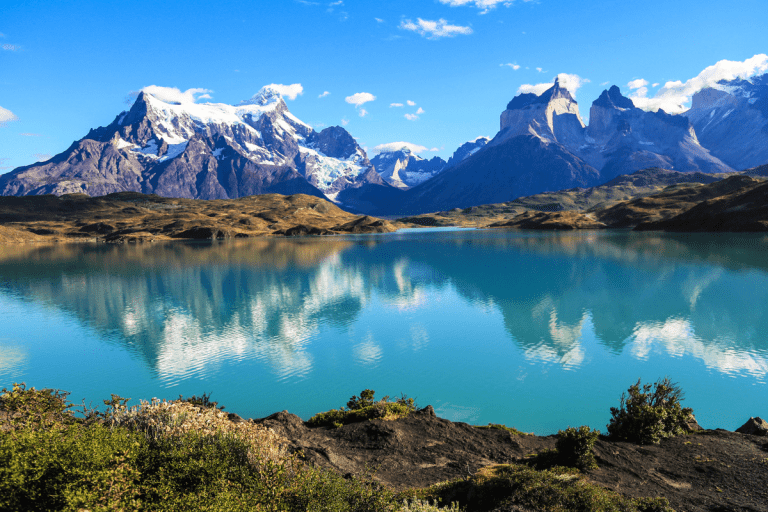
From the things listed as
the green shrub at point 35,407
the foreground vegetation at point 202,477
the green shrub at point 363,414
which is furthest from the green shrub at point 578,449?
the green shrub at point 35,407

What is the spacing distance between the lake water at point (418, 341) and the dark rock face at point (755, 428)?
3.61m

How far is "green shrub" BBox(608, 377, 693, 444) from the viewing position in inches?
691

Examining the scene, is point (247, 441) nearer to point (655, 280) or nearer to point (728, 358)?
point (728, 358)

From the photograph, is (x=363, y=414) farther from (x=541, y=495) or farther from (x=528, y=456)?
(x=541, y=495)

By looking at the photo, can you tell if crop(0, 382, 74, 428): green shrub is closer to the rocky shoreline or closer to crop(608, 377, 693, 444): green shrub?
the rocky shoreline

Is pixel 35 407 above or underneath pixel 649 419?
above

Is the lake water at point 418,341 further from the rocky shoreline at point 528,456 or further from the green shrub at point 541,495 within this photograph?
the green shrub at point 541,495


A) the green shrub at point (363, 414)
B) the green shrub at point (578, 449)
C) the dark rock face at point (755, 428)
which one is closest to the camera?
the green shrub at point (578, 449)

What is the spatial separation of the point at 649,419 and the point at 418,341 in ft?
72.3

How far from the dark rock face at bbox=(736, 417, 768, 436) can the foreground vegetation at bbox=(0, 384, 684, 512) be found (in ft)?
33.8

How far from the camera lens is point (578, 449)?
1432 cm

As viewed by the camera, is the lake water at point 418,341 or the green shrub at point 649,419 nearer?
the green shrub at point 649,419

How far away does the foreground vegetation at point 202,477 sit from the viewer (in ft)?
30.6

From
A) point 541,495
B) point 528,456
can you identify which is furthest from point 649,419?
point 541,495
